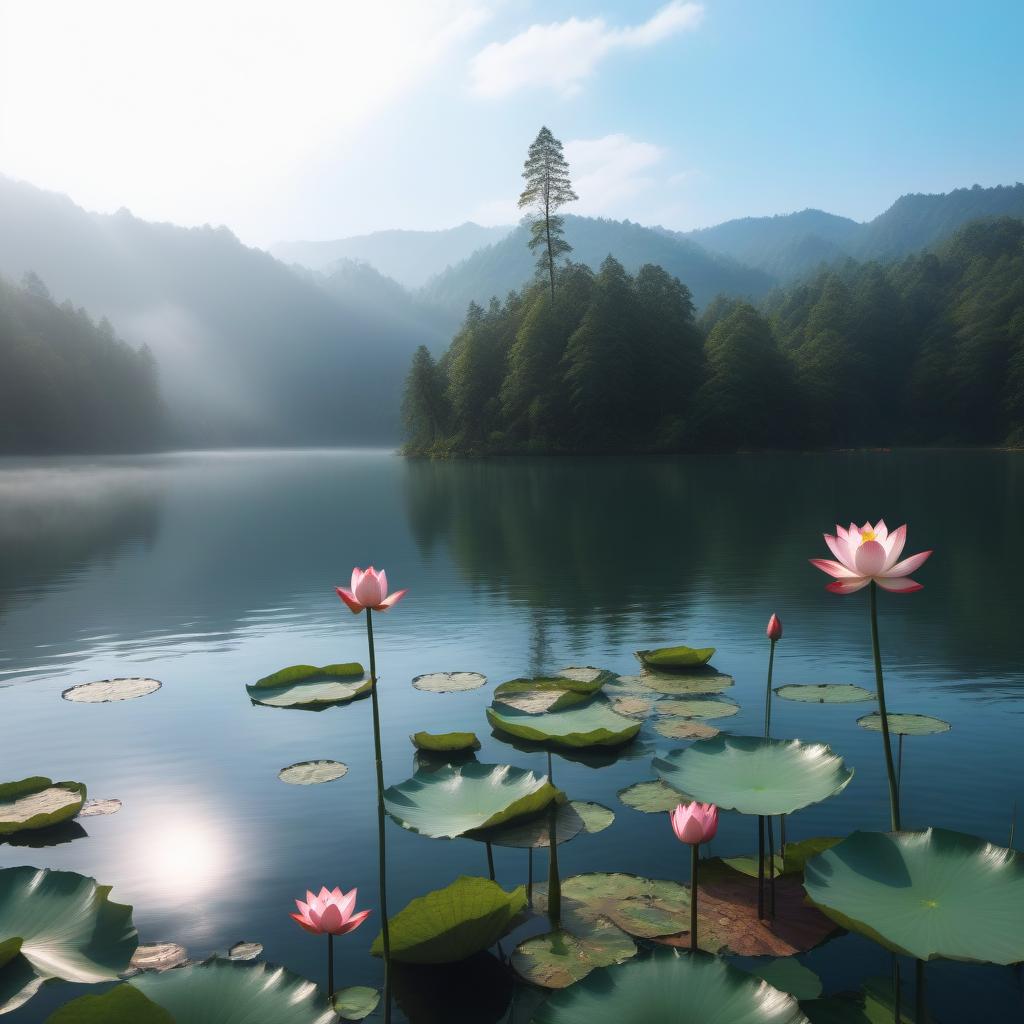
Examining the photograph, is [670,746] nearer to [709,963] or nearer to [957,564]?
[709,963]

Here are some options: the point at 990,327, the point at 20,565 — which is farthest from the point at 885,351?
the point at 20,565

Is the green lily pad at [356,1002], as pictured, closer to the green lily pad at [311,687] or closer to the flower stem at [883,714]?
the flower stem at [883,714]

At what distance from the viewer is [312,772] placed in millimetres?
6102

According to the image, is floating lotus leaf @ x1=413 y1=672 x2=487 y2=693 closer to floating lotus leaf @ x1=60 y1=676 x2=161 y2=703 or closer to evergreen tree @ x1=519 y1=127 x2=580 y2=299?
floating lotus leaf @ x1=60 y1=676 x2=161 y2=703

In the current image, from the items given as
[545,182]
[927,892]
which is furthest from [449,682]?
[545,182]

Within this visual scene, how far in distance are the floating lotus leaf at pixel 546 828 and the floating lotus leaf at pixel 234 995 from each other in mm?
1582

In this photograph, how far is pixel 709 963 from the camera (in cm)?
267

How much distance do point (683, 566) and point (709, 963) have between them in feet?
44.3

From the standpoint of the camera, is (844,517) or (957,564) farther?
(844,517)

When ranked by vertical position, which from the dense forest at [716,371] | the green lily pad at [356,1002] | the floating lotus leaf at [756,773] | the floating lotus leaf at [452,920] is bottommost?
the green lily pad at [356,1002]

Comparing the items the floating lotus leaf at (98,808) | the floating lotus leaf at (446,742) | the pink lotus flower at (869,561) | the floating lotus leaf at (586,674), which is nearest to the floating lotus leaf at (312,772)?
the floating lotus leaf at (446,742)

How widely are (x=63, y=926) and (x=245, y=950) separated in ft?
2.95

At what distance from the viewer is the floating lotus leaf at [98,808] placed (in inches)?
217

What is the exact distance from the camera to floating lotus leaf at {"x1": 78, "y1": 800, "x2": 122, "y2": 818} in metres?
5.52
